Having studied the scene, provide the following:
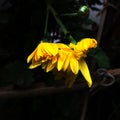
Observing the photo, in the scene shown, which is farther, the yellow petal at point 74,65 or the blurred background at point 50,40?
the blurred background at point 50,40

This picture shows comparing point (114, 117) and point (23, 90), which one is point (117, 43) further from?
point (23, 90)

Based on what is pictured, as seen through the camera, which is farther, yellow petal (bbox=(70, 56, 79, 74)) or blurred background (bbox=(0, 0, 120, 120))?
blurred background (bbox=(0, 0, 120, 120))

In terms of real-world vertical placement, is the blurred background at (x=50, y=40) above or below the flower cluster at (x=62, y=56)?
below

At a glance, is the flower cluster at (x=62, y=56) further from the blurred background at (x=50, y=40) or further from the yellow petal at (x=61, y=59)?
the blurred background at (x=50, y=40)

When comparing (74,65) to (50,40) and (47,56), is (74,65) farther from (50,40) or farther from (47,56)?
(50,40)

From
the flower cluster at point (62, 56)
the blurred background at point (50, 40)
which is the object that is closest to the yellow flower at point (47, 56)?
the flower cluster at point (62, 56)

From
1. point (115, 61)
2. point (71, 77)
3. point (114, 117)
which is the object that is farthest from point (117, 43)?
point (71, 77)

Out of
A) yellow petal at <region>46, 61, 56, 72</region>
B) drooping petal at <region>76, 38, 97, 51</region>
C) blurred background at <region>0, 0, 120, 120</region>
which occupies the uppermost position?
drooping petal at <region>76, 38, 97, 51</region>

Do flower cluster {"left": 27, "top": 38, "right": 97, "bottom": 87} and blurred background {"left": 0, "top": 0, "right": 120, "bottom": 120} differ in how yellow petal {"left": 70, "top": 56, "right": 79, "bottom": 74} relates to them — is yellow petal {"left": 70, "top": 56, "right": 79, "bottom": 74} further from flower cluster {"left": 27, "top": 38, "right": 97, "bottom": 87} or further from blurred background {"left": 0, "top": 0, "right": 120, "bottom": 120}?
blurred background {"left": 0, "top": 0, "right": 120, "bottom": 120}

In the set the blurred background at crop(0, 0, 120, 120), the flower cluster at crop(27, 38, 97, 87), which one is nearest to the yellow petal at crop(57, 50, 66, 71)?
the flower cluster at crop(27, 38, 97, 87)
